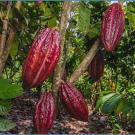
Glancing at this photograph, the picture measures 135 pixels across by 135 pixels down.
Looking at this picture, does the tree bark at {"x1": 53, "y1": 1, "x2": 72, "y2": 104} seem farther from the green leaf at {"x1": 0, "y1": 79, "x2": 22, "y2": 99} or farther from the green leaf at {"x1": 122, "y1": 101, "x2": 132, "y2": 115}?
the green leaf at {"x1": 122, "y1": 101, "x2": 132, "y2": 115}

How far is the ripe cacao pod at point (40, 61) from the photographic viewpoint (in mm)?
944

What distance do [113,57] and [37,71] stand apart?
4.17 m

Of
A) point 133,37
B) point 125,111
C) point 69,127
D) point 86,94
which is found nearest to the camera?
point 125,111

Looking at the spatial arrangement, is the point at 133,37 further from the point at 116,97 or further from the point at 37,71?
the point at 37,71

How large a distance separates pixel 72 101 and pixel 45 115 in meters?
0.08

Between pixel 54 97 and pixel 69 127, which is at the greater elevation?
pixel 54 97

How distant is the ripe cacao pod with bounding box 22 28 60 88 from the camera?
0.94 metres

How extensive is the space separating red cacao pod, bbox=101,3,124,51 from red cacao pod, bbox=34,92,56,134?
8.3 inches

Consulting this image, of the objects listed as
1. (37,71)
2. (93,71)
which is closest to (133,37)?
(93,71)

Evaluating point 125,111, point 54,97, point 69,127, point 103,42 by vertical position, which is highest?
point 103,42

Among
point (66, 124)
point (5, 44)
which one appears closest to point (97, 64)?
point (5, 44)

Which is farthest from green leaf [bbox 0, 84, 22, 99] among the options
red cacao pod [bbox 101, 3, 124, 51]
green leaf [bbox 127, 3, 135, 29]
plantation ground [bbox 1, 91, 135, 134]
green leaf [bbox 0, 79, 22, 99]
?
plantation ground [bbox 1, 91, 135, 134]

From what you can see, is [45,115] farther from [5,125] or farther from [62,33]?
[62,33]

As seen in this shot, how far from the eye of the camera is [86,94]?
17.9 feet
